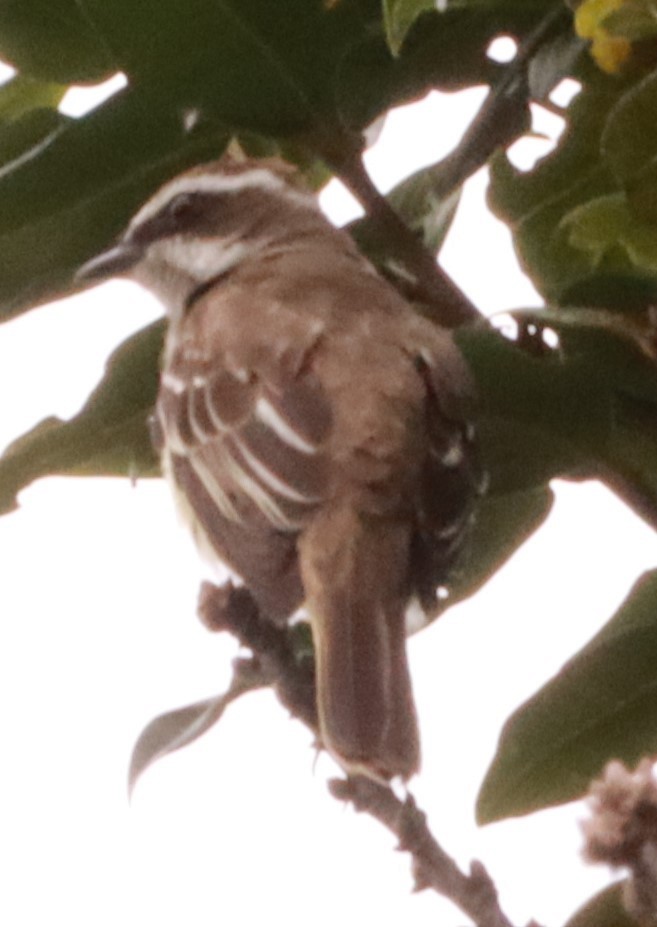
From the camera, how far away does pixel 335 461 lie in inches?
75.5

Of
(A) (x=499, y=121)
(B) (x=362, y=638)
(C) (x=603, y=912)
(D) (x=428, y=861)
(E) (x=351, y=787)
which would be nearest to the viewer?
(D) (x=428, y=861)

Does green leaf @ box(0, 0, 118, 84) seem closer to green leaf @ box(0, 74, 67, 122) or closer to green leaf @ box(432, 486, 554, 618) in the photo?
green leaf @ box(0, 74, 67, 122)

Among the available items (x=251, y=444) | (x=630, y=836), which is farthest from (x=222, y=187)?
(x=630, y=836)

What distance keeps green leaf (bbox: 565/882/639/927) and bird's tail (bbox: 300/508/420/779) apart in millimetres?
198

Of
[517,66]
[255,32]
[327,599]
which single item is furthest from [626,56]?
[327,599]

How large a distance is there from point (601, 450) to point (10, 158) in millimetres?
757

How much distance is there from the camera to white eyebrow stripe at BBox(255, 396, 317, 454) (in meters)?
1.93

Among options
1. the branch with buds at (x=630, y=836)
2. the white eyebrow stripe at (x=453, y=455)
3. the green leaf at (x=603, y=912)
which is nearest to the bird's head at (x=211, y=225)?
the white eyebrow stripe at (x=453, y=455)

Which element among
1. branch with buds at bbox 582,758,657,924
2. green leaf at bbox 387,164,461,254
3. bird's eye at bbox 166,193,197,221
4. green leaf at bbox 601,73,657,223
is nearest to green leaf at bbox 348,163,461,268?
green leaf at bbox 387,164,461,254

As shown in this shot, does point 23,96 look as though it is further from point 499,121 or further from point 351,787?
point 351,787

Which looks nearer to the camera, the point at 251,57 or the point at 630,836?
the point at 630,836

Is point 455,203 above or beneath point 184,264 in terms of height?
beneath

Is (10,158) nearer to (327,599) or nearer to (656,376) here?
(327,599)

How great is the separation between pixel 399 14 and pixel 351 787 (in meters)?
0.73
